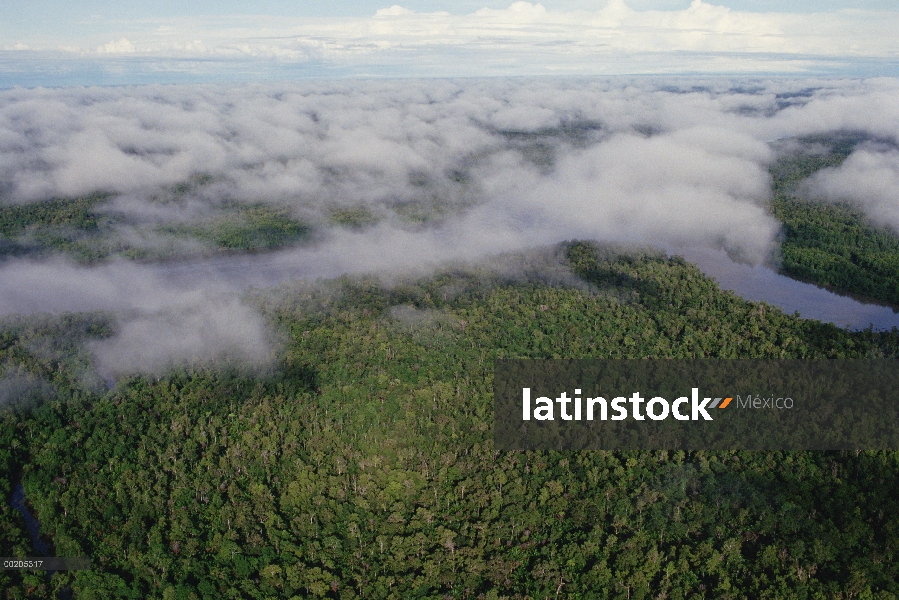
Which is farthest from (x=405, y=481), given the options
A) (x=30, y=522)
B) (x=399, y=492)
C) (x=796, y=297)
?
Answer: (x=796, y=297)

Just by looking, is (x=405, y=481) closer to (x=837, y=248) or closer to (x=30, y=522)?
(x=30, y=522)

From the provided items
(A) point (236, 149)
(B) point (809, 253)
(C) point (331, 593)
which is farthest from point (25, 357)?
(A) point (236, 149)

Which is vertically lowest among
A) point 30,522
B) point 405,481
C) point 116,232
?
point 30,522

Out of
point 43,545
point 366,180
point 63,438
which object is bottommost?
point 43,545

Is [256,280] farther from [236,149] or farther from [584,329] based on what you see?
[236,149]

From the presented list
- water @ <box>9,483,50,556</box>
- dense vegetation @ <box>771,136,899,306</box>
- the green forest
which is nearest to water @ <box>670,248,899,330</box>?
dense vegetation @ <box>771,136,899,306</box>

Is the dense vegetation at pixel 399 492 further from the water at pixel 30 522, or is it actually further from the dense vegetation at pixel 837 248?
the dense vegetation at pixel 837 248
